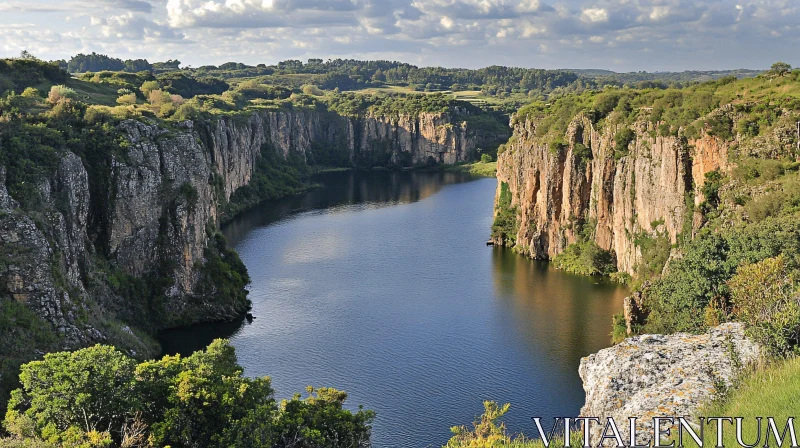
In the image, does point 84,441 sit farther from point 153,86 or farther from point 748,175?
point 153,86

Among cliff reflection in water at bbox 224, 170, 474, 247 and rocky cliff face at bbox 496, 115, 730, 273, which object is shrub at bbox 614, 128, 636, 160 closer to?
rocky cliff face at bbox 496, 115, 730, 273

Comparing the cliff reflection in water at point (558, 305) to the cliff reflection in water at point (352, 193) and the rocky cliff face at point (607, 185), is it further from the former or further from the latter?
the cliff reflection in water at point (352, 193)

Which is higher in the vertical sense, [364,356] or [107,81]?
[107,81]

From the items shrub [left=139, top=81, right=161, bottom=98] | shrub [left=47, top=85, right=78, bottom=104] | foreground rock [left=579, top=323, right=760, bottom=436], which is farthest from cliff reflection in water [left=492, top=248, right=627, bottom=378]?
shrub [left=139, top=81, right=161, bottom=98]

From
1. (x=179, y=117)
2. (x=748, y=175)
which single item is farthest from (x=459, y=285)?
(x=179, y=117)

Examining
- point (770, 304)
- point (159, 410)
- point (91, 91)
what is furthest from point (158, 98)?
point (770, 304)

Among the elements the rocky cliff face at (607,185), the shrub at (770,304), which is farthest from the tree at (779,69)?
the shrub at (770,304)
